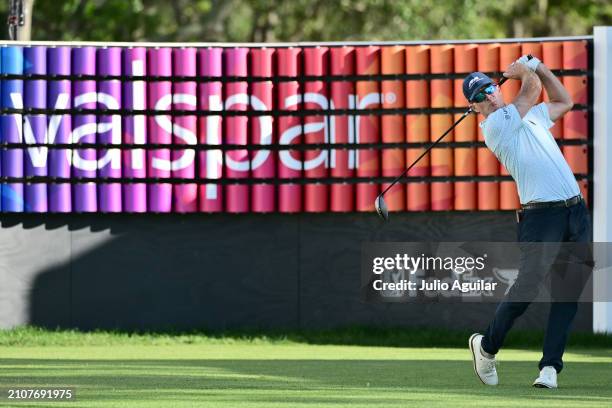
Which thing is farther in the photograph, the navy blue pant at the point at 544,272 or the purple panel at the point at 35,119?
the purple panel at the point at 35,119

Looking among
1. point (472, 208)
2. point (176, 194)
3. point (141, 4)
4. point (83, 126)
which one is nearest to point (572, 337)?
point (472, 208)

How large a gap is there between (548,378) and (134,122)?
6.99m

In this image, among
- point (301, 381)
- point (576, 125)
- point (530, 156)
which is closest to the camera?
point (530, 156)

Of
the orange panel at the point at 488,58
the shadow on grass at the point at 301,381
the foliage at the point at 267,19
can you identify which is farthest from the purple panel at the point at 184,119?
the foliage at the point at 267,19

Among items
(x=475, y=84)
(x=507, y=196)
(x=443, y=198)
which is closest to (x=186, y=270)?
(x=443, y=198)

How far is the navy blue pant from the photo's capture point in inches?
383

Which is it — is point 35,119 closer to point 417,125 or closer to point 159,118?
point 159,118

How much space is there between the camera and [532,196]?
980cm

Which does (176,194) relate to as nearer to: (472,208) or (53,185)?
(53,185)

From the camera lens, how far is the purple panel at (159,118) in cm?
1552

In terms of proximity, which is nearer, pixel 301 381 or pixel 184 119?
pixel 301 381

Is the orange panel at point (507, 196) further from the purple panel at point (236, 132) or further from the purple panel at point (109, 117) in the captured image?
the purple panel at point (109, 117)

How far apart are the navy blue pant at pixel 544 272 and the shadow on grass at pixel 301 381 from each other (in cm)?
32

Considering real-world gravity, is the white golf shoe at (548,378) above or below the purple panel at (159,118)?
below
